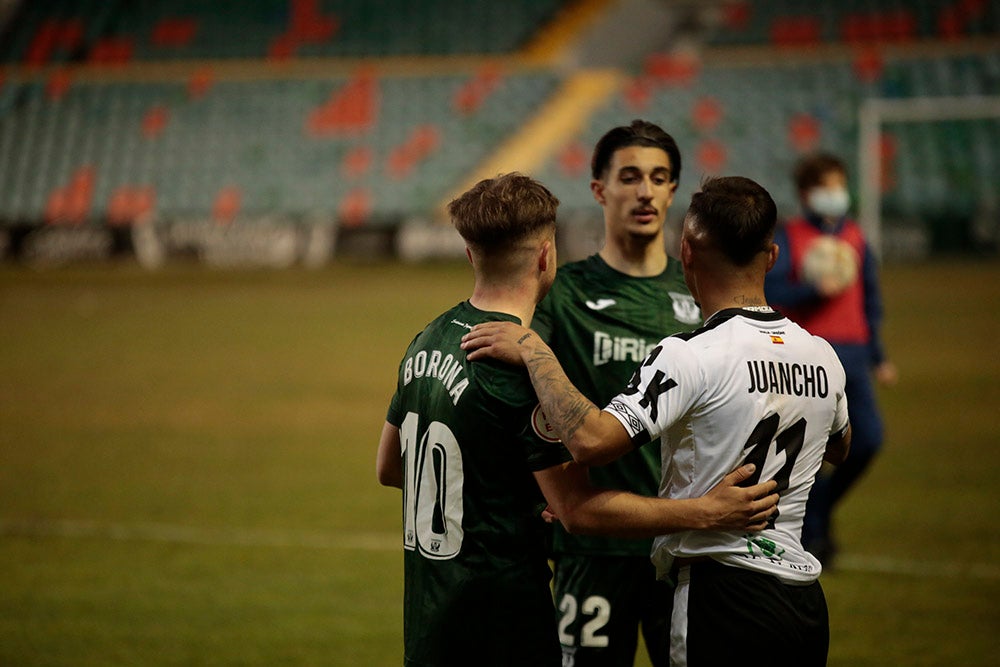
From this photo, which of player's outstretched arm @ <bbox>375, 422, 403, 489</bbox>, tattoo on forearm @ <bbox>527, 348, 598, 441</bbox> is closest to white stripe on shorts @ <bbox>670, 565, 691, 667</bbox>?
tattoo on forearm @ <bbox>527, 348, 598, 441</bbox>

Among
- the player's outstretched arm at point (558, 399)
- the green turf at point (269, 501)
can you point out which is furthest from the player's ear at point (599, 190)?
the green turf at point (269, 501)

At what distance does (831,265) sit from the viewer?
6488 millimetres

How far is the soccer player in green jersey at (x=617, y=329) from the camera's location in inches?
162

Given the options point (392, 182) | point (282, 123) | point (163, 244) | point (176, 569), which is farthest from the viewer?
point (282, 123)

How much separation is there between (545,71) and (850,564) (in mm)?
28806

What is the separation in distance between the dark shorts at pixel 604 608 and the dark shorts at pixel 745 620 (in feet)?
3.34

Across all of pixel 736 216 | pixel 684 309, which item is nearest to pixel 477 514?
pixel 736 216

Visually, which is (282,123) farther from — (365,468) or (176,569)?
(176,569)

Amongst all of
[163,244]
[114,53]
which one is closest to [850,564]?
[163,244]

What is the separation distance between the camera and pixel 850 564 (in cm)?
699

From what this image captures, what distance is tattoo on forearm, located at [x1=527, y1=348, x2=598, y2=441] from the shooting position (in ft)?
9.44

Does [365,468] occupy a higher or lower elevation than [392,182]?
lower

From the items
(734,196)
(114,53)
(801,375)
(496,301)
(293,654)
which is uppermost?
(114,53)

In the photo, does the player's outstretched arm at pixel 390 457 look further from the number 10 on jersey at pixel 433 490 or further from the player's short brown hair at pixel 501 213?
the player's short brown hair at pixel 501 213
